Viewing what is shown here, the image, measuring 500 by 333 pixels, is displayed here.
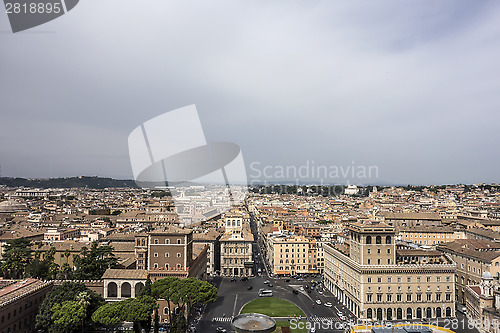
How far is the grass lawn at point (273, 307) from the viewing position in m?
52.3

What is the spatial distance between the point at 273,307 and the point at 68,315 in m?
27.3

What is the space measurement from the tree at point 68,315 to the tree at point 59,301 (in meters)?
0.67

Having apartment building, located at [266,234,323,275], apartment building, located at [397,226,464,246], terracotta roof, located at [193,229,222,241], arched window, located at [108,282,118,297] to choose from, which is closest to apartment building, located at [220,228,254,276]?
terracotta roof, located at [193,229,222,241]

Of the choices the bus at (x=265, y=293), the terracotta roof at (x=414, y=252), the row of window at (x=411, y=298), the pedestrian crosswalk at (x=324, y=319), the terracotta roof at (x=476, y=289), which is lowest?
the pedestrian crosswalk at (x=324, y=319)

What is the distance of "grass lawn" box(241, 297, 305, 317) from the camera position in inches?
2060

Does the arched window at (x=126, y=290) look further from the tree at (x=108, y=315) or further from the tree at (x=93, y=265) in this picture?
the tree at (x=108, y=315)

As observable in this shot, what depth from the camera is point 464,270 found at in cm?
6109

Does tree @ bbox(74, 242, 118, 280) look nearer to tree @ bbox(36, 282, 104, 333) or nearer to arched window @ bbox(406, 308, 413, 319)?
tree @ bbox(36, 282, 104, 333)

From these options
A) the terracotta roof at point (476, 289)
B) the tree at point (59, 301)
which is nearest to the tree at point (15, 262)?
the tree at point (59, 301)

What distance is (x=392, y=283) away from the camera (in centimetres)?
5147

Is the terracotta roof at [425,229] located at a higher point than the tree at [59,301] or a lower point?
higher

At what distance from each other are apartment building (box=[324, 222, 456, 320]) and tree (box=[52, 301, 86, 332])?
34887 millimetres

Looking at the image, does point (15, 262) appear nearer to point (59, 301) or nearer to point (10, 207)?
point (59, 301)

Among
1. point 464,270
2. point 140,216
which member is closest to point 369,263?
point 464,270
